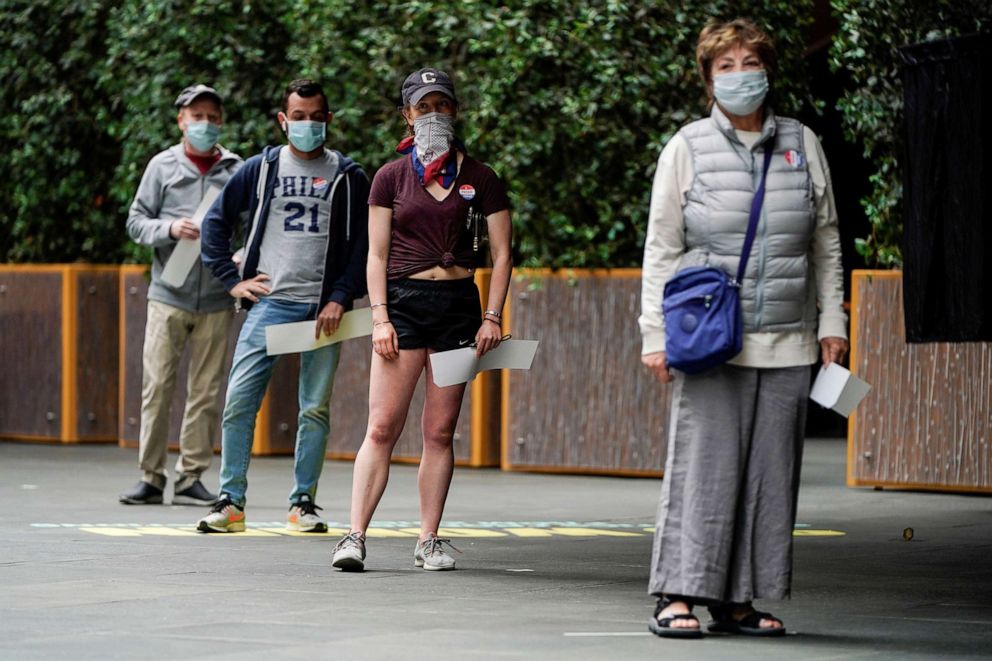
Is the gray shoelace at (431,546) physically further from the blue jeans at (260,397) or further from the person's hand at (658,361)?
the person's hand at (658,361)

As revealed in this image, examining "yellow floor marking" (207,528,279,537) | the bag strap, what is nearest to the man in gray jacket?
"yellow floor marking" (207,528,279,537)

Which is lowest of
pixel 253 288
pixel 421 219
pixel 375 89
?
pixel 253 288

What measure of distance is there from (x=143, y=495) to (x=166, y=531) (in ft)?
4.99

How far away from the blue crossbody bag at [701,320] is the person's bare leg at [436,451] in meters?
2.00

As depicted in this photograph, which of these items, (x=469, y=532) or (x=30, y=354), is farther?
(x=30, y=354)

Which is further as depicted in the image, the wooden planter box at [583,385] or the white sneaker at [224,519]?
the wooden planter box at [583,385]

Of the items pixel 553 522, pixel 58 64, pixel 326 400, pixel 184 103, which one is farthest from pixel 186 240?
pixel 58 64

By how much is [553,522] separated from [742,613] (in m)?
3.88

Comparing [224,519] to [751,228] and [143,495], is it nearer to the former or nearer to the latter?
[143,495]

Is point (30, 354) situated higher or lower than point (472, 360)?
lower

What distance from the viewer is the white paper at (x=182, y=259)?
10664 mm

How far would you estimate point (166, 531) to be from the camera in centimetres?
946

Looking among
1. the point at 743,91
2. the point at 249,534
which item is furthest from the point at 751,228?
the point at 249,534

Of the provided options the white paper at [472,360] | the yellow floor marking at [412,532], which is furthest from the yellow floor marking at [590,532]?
the white paper at [472,360]
